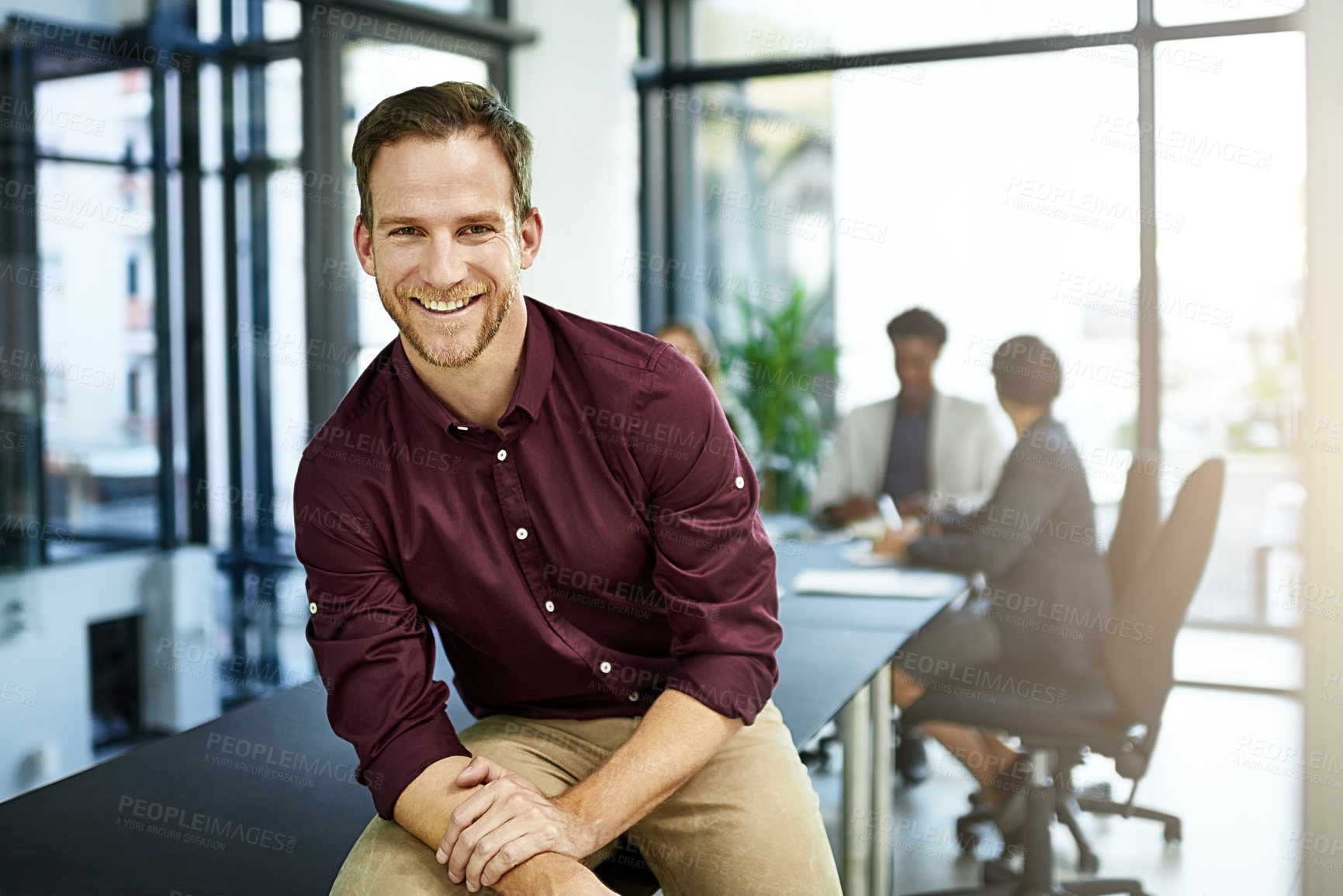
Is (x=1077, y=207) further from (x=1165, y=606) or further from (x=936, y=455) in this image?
(x=1165, y=606)

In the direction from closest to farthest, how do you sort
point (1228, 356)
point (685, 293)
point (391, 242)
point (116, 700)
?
1. point (391, 242)
2. point (116, 700)
3. point (1228, 356)
4. point (685, 293)

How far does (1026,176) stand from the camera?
4582 millimetres

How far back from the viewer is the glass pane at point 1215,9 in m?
4.20

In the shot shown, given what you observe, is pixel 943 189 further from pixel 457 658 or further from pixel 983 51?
pixel 457 658

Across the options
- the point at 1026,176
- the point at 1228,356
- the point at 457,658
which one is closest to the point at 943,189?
the point at 1026,176

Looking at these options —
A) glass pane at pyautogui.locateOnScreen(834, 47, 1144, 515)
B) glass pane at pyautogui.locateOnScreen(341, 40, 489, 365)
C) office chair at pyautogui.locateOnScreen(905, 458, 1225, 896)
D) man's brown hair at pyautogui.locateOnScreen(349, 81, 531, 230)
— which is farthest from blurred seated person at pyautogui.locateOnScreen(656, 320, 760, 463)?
man's brown hair at pyautogui.locateOnScreen(349, 81, 531, 230)

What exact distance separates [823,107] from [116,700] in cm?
362

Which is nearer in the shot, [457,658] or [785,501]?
[457,658]

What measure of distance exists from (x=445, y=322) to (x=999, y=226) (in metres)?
3.72

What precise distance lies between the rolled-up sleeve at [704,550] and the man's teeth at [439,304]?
0.25 meters

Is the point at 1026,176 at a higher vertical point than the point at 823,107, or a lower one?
lower

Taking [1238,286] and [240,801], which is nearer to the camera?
[240,801]

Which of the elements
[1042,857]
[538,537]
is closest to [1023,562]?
[1042,857]

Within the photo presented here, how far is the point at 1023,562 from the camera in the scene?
289cm
